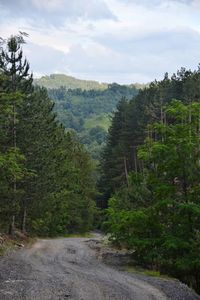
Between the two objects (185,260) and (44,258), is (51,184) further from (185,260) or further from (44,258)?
(185,260)

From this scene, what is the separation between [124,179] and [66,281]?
194ft

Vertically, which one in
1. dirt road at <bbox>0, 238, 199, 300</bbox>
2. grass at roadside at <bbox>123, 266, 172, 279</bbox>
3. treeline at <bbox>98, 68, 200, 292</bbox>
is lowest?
grass at roadside at <bbox>123, 266, 172, 279</bbox>

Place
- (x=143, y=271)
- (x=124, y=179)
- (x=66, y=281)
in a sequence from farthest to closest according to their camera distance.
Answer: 1. (x=124, y=179)
2. (x=143, y=271)
3. (x=66, y=281)

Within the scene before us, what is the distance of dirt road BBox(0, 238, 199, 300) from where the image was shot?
18.2 meters

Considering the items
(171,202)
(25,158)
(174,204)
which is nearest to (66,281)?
(171,202)

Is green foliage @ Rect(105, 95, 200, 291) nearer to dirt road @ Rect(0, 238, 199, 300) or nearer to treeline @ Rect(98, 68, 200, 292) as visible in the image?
treeline @ Rect(98, 68, 200, 292)

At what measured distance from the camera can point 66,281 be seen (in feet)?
70.9

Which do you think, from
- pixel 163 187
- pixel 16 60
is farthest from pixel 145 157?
pixel 16 60

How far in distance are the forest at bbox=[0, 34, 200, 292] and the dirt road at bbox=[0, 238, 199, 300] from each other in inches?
110

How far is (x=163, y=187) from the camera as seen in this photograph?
1016 inches

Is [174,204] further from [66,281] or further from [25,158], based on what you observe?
[25,158]

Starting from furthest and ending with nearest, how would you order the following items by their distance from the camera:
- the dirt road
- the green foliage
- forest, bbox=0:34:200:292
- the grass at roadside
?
the grass at roadside → forest, bbox=0:34:200:292 → the green foliage → the dirt road

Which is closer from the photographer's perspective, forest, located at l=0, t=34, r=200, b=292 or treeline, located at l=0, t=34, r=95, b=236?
forest, located at l=0, t=34, r=200, b=292

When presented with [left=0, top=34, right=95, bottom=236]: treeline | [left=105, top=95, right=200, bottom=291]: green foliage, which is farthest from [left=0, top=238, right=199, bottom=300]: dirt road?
[left=0, top=34, right=95, bottom=236]: treeline
